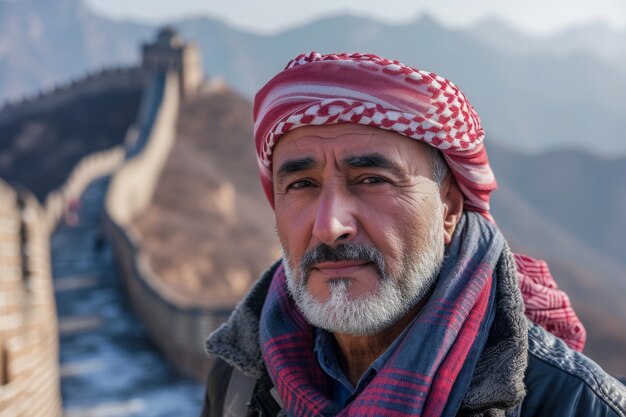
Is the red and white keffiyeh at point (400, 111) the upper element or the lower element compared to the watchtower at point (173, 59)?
lower

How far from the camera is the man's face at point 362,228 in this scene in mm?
1949

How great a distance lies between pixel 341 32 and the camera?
141 meters

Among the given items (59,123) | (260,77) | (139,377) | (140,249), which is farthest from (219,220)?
(260,77)

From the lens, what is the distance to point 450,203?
86.4 inches

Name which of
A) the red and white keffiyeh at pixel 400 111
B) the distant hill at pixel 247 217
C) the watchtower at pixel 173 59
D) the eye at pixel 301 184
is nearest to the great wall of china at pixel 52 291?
the distant hill at pixel 247 217

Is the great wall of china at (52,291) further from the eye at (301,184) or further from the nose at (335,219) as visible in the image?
the nose at (335,219)

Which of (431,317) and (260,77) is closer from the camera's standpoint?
(431,317)

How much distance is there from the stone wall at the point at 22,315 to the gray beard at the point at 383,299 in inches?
124

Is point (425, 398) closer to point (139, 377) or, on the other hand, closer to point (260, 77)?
point (139, 377)

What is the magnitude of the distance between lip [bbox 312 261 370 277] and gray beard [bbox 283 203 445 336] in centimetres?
2

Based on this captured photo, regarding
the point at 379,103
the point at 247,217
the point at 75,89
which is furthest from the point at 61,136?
the point at 379,103

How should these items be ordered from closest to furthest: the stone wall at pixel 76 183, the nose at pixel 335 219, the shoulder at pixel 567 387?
the shoulder at pixel 567 387
the nose at pixel 335 219
the stone wall at pixel 76 183

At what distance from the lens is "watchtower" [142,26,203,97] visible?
1775 inches

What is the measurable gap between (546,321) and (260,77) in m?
139
